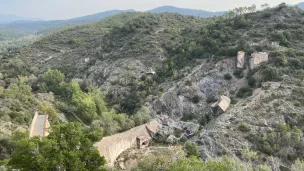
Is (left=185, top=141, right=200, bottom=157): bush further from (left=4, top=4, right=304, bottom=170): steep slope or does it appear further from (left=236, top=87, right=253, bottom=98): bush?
(left=236, top=87, right=253, bottom=98): bush

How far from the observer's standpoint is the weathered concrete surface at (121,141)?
2994 centimetres

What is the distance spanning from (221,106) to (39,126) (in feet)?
81.5

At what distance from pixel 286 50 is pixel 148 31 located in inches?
1456

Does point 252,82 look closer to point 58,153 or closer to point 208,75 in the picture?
point 208,75

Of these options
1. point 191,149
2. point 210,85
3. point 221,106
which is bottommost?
point 191,149

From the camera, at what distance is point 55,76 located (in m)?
56.5

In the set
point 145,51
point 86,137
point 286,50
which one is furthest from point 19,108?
point 286,50

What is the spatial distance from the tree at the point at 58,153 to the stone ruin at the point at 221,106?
87.5ft

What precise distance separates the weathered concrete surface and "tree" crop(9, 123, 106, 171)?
414 inches

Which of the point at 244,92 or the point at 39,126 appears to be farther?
the point at 244,92

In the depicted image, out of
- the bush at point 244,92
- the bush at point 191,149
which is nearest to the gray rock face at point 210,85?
the bush at point 244,92

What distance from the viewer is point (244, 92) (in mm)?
44000

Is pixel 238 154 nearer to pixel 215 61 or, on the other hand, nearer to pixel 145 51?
pixel 215 61

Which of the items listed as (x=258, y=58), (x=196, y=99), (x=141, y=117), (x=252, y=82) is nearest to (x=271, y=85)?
(x=252, y=82)
